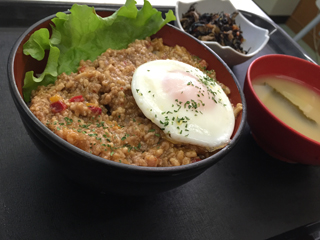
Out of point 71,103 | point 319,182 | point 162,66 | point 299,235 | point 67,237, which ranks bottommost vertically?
point 67,237

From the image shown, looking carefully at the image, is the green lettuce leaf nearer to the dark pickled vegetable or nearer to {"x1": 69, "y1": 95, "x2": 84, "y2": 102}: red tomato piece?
{"x1": 69, "y1": 95, "x2": 84, "y2": 102}: red tomato piece

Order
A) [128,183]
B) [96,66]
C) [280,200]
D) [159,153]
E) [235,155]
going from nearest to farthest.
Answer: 1. [128,183]
2. [159,153]
3. [96,66]
4. [280,200]
5. [235,155]

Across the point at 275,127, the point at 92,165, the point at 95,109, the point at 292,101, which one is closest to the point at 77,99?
the point at 95,109

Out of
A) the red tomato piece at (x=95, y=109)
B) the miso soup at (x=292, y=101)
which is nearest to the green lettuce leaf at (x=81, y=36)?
the red tomato piece at (x=95, y=109)

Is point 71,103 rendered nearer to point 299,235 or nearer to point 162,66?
point 162,66

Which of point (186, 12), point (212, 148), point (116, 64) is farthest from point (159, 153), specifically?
point (186, 12)

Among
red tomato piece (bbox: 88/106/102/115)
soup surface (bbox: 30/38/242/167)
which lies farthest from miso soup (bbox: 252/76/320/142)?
red tomato piece (bbox: 88/106/102/115)

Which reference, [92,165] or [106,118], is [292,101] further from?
[92,165]

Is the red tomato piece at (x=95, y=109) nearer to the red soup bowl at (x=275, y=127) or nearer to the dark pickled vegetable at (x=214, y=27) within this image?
the red soup bowl at (x=275, y=127)
